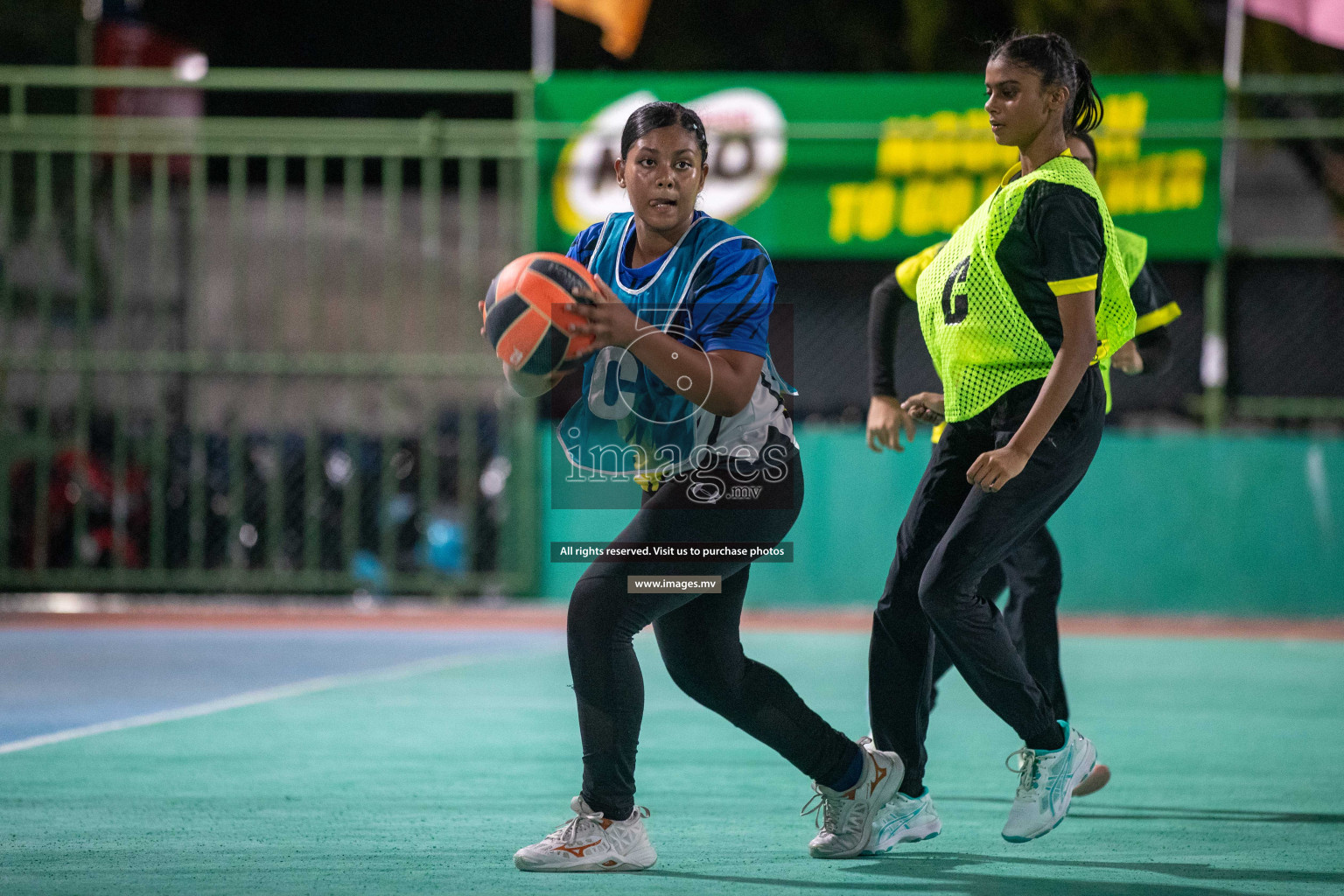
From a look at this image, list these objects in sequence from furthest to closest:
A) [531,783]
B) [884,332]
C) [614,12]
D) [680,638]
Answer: [614,12] < [531,783] < [884,332] < [680,638]

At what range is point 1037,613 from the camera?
5055mm

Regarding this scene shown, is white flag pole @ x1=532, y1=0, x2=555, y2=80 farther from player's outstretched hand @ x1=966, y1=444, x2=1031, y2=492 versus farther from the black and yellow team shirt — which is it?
player's outstretched hand @ x1=966, y1=444, x2=1031, y2=492

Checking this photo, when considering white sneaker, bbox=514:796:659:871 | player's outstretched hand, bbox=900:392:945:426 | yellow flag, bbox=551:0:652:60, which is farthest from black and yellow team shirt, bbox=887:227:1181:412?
yellow flag, bbox=551:0:652:60

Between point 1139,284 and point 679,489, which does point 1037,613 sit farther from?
point 679,489

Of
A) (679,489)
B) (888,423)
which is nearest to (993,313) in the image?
(888,423)

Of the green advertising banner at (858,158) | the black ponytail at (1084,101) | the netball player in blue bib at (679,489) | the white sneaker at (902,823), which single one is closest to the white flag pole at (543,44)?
the green advertising banner at (858,158)

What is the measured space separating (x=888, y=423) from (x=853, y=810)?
124 cm

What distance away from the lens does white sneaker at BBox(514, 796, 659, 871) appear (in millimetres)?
3908

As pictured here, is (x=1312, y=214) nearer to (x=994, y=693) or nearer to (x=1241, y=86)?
(x=1241, y=86)

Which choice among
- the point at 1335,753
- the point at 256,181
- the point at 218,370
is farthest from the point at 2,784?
the point at 256,181

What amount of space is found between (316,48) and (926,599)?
17.4 meters

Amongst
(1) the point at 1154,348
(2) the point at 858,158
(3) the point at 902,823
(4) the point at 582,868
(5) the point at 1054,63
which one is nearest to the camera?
(4) the point at 582,868

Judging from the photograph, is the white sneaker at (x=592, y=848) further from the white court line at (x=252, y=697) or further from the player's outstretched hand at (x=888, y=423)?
the white court line at (x=252, y=697)

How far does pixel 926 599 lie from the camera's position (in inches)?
161
